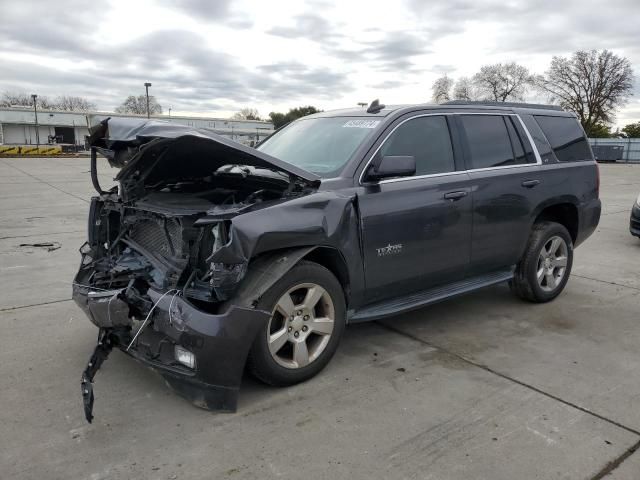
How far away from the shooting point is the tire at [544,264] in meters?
5.11

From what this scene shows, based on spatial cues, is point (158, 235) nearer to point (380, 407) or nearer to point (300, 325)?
point (300, 325)

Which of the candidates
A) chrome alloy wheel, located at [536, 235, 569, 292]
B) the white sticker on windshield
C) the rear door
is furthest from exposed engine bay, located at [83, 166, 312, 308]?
chrome alloy wheel, located at [536, 235, 569, 292]

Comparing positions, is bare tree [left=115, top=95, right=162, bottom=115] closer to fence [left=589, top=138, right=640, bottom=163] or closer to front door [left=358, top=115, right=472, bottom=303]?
fence [left=589, top=138, right=640, bottom=163]

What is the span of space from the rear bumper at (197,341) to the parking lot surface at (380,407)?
0.68 ft

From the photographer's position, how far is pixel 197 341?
9.79 ft

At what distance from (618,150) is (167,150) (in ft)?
151

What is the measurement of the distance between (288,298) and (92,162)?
2.12m

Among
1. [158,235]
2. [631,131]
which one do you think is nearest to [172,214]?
[158,235]

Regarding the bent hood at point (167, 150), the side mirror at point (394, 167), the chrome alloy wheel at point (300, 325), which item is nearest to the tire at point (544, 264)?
the side mirror at point (394, 167)

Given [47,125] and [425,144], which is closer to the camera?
[425,144]

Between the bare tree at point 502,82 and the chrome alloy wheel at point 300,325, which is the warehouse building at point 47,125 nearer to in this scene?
the bare tree at point 502,82

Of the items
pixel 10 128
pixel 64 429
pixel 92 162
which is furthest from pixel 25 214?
pixel 10 128

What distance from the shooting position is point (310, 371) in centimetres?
357

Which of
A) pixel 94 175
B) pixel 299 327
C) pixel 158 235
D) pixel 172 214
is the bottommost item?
pixel 299 327
